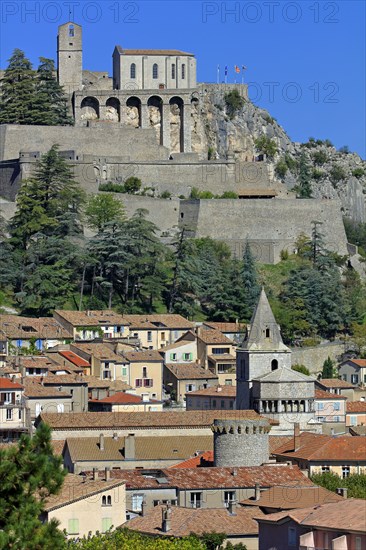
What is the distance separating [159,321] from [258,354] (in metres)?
21.9

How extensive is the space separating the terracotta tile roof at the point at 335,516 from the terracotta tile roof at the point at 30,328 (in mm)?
43487

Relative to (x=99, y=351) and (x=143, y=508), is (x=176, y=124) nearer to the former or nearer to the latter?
(x=99, y=351)

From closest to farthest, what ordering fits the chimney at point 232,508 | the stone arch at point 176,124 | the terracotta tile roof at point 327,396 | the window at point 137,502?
the chimney at point 232,508, the window at point 137,502, the terracotta tile roof at point 327,396, the stone arch at point 176,124

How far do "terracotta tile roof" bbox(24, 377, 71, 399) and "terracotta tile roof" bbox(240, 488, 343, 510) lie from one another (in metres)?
22.6

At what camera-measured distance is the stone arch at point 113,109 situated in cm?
10881

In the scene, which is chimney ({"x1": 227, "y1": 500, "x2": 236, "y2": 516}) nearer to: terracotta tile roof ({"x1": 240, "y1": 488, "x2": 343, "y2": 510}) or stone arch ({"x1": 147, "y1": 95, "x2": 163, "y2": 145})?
terracotta tile roof ({"x1": 240, "y1": 488, "x2": 343, "y2": 510})

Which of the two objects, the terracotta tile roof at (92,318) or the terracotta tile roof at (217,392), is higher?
the terracotta tile roof at (92,318)

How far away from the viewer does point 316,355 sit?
89.6 meters

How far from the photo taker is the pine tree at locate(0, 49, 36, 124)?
347 feet

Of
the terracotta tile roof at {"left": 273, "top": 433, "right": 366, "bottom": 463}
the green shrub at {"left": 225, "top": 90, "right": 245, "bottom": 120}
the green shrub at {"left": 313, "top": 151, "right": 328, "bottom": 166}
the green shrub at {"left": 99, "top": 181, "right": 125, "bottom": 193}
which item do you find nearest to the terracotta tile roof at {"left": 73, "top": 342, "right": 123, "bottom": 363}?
the green shrub at {"left": 99, "top": 181, "right": 125, "bottom": 193}

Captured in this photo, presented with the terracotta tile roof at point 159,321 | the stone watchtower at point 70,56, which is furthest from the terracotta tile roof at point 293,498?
the stone watchtower at point 70,56

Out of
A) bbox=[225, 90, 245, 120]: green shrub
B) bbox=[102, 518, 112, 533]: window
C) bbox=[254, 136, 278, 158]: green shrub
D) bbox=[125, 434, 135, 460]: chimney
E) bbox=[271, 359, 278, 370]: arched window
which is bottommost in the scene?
Result: bbox=[102, 518, 112, 533]: window

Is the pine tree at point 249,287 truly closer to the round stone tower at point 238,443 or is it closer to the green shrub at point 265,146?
the green shrub at point 265,146

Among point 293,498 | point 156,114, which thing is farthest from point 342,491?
point 156,114
